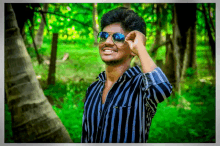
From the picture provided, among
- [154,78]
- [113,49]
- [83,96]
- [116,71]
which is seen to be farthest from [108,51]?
[83,96]

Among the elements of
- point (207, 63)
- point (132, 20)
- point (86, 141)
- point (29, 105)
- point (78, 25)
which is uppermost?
point (78, 25)

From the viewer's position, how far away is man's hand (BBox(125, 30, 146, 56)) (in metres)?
1.05

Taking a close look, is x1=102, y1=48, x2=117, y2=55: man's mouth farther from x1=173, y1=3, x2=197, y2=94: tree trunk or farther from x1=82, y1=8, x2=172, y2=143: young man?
x1=173, y1=3, x2=197, y2=94: tree trunk

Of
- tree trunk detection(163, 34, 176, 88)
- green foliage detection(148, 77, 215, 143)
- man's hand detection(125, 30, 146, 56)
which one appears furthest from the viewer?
tree trunk detection(163, 34, 176, 88)

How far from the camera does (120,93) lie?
46.6 inches

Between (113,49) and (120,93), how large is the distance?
28 cm

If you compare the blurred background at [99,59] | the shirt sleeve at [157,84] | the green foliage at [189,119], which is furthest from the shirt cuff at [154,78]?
the green foliage at [189,119]

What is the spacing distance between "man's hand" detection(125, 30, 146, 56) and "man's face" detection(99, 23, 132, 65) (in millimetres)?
88

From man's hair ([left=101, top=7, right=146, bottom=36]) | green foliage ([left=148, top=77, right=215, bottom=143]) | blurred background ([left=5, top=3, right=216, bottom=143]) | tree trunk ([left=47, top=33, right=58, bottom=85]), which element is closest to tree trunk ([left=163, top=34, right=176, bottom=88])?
blurred background ([left=5, top=3, right=216, bottom=143])

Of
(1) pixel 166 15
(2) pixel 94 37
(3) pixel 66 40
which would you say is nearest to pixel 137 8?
(1) pixel 166 15

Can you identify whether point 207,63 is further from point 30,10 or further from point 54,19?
point 30,10

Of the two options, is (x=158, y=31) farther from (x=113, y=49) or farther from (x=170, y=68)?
(x=113, y=49)

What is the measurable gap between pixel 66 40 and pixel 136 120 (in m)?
1.70

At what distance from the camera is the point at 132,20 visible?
117 centimetres
